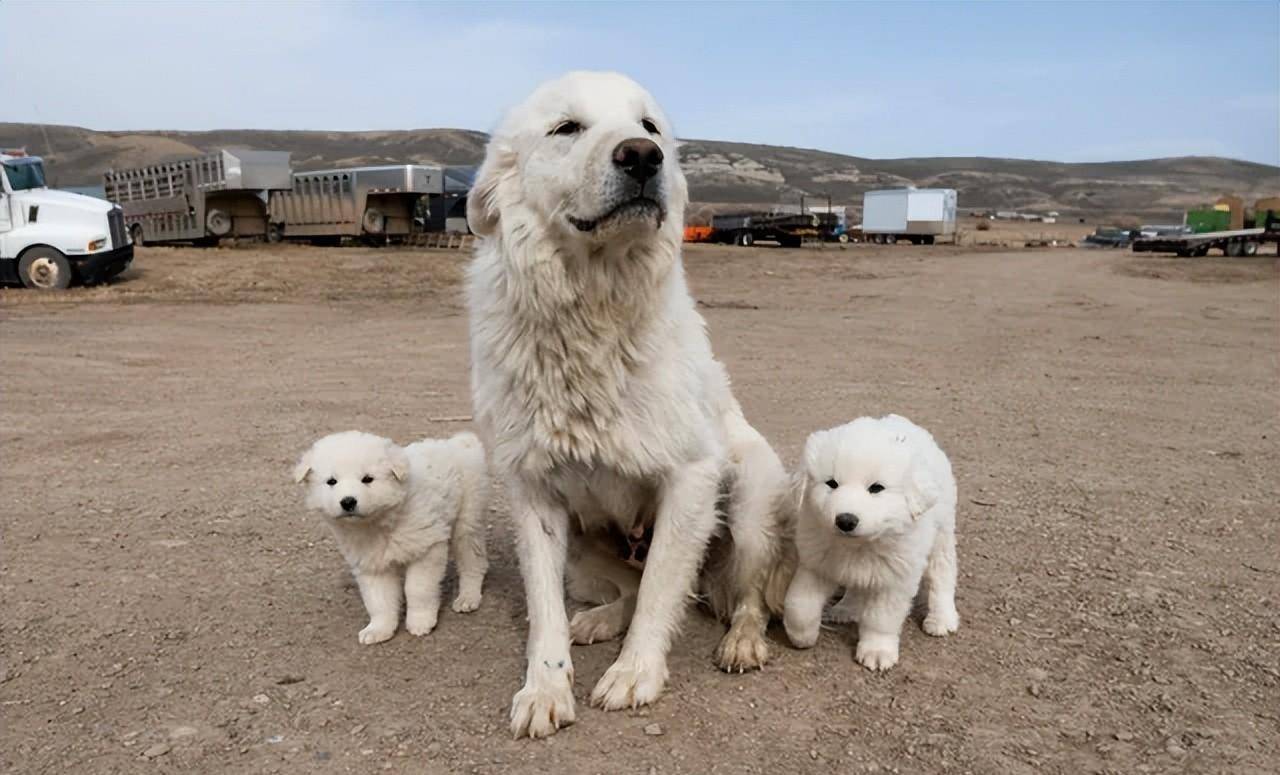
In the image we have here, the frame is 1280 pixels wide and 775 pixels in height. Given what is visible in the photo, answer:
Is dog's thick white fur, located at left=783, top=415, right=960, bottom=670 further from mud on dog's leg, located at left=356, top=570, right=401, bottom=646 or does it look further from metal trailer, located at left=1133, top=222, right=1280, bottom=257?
metal trailer, located at left=1133, top=222, right=1280, bottom=257

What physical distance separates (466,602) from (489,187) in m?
1.81

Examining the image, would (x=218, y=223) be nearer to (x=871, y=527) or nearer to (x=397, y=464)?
(x=397, y=464)

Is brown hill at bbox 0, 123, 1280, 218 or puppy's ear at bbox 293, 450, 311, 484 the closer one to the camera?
puppy's ear at bbox 293, 450, 311, 484

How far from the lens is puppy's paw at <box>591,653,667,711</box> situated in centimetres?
327

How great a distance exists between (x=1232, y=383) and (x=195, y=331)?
43.5 feet

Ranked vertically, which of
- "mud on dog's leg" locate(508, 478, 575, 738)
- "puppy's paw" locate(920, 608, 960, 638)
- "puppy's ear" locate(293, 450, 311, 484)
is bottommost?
"puppy's paw" locate(920, 608, 960, 638)

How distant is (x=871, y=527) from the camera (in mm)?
3213

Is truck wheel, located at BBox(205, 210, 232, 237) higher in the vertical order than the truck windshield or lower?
lower

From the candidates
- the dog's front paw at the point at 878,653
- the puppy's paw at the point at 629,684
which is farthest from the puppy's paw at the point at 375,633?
the dog's front paw at the point at 878,653

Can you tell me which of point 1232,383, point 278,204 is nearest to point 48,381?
point 1232,383

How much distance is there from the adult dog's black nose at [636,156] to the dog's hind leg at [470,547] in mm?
1826

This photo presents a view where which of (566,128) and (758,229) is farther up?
(566,128)

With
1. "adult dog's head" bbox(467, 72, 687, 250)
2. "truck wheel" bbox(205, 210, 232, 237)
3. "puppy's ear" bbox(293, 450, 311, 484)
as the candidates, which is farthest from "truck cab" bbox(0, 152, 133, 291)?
"adult dog's head" bbox(467, 72, 687, 250)

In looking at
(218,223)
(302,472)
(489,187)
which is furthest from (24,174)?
(489,187)
